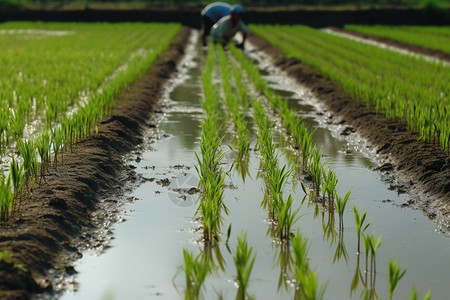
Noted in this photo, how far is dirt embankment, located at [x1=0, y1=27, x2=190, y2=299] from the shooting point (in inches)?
135

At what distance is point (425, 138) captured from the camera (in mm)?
6523

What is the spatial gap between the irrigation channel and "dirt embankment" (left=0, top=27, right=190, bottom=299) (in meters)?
0.17

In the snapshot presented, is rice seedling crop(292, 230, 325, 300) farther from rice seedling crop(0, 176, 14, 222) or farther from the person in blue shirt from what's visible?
the person in blue shirt

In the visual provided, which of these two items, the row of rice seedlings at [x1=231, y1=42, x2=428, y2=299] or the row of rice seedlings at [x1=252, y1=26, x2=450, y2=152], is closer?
the row of rice seedlings at [x1=231, y1=42, x2=428, y2=299]

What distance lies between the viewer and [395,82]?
10398 millimetres

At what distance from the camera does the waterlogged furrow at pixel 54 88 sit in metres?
5.21

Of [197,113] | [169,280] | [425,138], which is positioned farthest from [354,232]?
[197,113]

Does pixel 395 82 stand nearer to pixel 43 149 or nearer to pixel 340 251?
pixel 43 149

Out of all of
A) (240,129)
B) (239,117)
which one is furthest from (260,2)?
(240,129)

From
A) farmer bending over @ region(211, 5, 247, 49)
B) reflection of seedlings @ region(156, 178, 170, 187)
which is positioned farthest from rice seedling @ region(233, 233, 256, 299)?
farmer bending over @ region(211, 5, 247, 49)

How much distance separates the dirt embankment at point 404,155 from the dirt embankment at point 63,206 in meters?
2.06

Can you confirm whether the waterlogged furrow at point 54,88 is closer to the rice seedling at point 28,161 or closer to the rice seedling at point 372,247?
the rice seedling at point 28,161

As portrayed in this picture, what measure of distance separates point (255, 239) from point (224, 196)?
39.1 inches

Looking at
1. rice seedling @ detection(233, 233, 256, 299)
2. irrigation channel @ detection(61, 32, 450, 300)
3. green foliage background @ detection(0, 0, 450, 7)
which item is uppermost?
rice seedling @ detection(233, 233, 256, 299)
